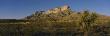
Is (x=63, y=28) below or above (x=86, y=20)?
below

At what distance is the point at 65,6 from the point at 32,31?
20258 millimetres

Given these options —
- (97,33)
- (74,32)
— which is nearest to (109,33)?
(97,33)

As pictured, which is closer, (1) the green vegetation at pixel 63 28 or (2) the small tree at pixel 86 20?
(2) the small tree at pixel 86 20

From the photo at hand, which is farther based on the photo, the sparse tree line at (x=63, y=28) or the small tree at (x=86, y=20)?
the sparse tree line at (x=63, y=28)

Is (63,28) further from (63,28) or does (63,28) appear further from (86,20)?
(86,20)

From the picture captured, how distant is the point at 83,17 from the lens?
2683cm

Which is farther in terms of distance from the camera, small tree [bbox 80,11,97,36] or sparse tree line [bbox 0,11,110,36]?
sparse tree line [bbox 0,11,110,36]

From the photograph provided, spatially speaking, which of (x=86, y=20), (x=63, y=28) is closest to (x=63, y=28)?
(x=63, y=28)

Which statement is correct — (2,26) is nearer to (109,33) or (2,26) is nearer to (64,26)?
(64,26)

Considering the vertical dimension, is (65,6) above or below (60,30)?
above

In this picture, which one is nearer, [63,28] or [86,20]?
[86,20]

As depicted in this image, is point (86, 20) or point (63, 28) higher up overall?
point (86, 20)

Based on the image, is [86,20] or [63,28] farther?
[63,28]

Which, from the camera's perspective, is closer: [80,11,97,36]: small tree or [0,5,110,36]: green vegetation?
[80,11,97,36]: small tree
